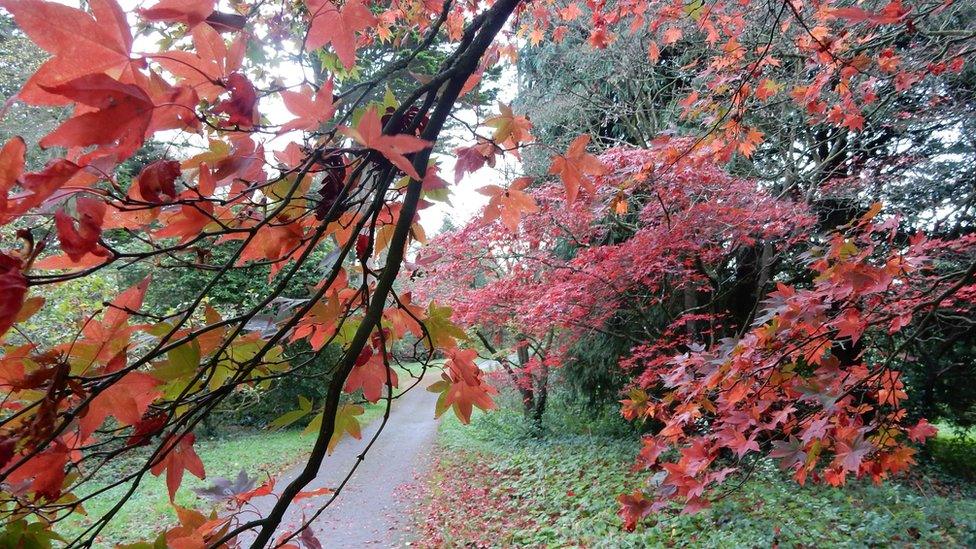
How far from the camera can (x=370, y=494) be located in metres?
6.55

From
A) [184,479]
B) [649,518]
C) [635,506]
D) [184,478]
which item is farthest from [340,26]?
[184,478]

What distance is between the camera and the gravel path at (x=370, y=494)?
5.13m

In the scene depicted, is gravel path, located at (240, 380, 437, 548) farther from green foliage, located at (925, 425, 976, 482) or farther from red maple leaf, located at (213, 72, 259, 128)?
green foliage, located at (925, 425, 976, 482)

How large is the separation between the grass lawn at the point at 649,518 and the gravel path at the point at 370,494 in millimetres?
415

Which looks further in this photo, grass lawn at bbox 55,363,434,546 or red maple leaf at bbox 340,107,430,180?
grass lawn at bbox 55,363,434,546

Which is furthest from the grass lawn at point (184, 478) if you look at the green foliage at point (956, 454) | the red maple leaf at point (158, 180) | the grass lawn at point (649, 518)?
the green foliage at point (956, 454)

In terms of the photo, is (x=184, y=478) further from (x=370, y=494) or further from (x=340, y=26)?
(x=340, y=26)

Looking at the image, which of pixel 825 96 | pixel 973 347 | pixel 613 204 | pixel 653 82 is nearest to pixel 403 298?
pixel 613 204

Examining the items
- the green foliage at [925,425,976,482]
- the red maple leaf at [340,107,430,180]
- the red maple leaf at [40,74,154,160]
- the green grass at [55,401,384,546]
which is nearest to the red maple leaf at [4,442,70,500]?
the red maple leaf at [40,74,154,160]

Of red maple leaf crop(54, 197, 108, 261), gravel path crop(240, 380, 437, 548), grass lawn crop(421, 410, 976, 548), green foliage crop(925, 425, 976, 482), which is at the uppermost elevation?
red maple leaf crop(54, 197, 108, 261)

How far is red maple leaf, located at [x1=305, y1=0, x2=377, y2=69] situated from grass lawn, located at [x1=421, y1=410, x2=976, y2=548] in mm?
3252

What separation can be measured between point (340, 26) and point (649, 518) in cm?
474

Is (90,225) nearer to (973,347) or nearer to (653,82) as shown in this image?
(653,82)

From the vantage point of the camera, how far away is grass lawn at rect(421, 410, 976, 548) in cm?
389
